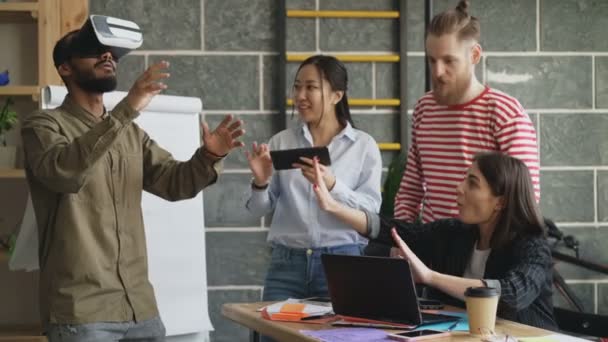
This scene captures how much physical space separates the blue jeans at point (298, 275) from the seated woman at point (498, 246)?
265 mm

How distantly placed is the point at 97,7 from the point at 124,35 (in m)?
1.81

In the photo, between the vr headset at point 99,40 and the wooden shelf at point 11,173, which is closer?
the vr headset at point 99,40

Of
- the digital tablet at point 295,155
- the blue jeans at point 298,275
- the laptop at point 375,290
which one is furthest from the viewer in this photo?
the blue jeans at point 298,275

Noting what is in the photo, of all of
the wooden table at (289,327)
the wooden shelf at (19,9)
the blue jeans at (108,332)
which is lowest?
the blue jeans at (108,332)

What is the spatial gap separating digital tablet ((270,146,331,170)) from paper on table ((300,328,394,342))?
72 centimetres

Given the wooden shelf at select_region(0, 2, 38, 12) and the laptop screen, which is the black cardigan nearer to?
the laptop screen

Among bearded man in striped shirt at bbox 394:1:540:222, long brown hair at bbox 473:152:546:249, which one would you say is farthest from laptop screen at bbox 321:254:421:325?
bearded man in striped shirt at bbox 394:1:540:222

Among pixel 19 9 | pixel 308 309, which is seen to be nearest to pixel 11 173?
pixel 19 9

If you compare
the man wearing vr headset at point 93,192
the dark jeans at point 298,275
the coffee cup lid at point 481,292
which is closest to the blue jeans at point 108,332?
the man wearing vr headset at point 93,192

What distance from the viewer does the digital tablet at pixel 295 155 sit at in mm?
2883

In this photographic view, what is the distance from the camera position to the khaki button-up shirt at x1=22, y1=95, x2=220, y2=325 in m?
2.45

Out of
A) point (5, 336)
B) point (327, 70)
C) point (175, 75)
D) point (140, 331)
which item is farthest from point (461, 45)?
point (5, 336)

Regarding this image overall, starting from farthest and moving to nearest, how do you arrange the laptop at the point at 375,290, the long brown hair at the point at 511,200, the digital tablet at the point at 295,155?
the digital tablet at the point at 295,155 < the long brown hair at the point at 511,200 < the laptop at the point at 375,290

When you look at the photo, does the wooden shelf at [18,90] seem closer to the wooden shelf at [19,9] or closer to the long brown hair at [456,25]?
the wooden shelf at [19,9]
